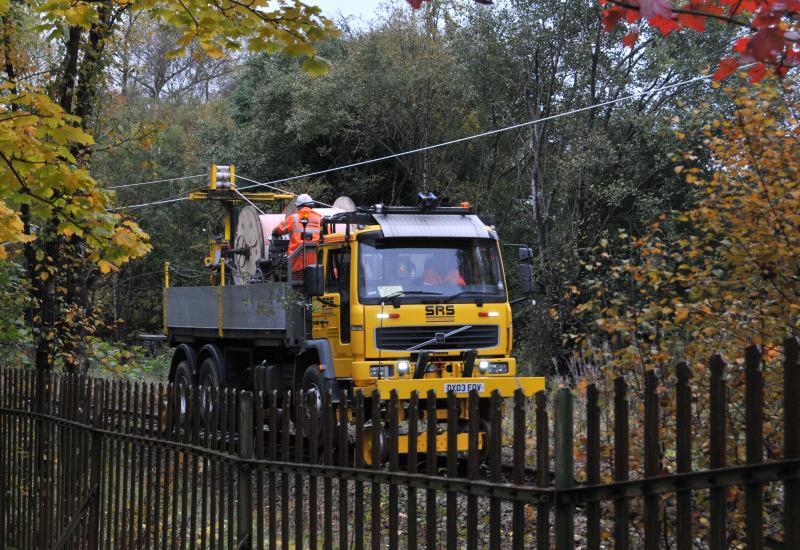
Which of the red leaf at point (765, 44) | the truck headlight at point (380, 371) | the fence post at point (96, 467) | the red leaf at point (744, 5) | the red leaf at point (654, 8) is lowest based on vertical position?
the fence post at point (96, 467)

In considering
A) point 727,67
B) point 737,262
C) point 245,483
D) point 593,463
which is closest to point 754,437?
point 593,463

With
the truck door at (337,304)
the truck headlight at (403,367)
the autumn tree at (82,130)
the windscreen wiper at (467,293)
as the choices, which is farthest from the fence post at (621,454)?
the truck door at (337,304)

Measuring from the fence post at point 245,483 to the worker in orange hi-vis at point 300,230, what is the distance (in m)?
7.33

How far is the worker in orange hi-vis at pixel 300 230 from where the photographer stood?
558 inches

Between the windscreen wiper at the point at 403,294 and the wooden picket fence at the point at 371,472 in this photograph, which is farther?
the windscreen wiper at the point at 403,294

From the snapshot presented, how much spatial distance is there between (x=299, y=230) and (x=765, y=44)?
12.2 meters

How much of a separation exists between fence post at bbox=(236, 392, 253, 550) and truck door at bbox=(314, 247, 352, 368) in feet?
23.3

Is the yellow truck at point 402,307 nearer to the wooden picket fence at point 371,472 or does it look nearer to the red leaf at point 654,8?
the wooden picket fence at point 371,472

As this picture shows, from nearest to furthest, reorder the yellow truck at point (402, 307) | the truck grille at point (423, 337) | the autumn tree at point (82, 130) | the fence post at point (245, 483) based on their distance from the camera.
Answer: the fence post at point (245, 483) → the autumn tree at point (82, 130) → the yellow truck at point (402, 307) → the truck grille at point (423, 337)

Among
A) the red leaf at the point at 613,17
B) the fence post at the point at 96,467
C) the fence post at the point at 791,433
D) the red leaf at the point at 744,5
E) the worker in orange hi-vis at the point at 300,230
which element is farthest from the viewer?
the worker in orange hi-vis at the point at 300,230

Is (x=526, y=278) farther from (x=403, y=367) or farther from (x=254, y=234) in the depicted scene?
(x=254, y=234)

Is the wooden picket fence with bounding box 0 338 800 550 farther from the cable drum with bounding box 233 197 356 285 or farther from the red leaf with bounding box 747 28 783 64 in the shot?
the cable drum with bounding box 233 197 356 285

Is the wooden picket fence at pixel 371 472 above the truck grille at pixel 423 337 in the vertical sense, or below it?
below

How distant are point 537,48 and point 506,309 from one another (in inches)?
775
